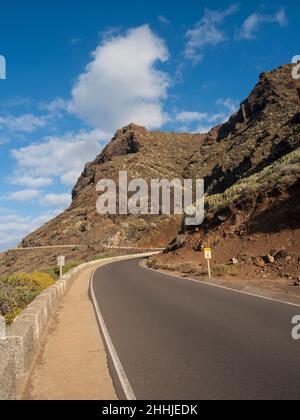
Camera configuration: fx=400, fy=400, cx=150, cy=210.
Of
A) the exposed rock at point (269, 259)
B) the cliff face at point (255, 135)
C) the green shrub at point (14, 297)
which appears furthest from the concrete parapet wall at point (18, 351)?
the cliff face at point (255, 135)

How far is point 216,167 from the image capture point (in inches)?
3061

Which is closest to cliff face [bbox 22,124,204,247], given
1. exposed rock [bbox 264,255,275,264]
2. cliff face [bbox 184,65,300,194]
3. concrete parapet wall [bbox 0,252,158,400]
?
cliff face [bbox 184,65,300,194]

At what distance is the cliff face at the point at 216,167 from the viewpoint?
2942cm

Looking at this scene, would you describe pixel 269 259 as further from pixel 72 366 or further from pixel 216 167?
pixel 216 167

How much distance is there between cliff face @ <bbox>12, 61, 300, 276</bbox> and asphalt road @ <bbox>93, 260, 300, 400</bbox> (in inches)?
504

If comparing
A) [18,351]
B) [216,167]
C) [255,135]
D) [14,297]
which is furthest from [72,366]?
[255,135]

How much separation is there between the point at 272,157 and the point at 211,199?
12420mm

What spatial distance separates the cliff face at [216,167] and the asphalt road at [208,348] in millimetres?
12797

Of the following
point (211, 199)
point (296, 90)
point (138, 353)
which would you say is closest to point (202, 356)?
point (138, 353)

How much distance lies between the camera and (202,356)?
6852 mm

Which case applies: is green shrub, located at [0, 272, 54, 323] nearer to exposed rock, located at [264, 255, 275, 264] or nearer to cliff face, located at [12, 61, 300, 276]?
exposed rock, located at [264, 255, 275, 264]

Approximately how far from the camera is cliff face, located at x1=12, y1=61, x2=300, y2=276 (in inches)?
1158
